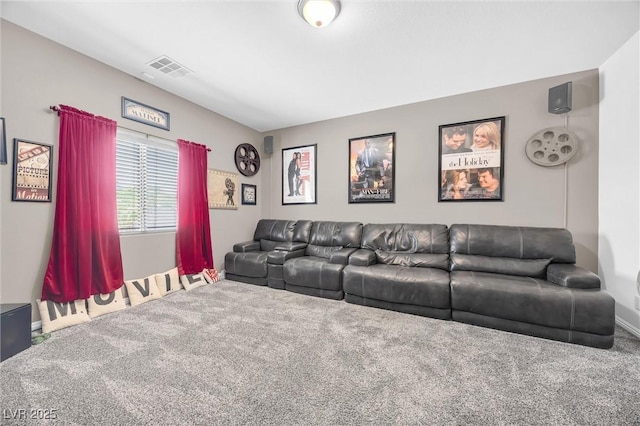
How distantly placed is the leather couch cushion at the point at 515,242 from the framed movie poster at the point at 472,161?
54 cm

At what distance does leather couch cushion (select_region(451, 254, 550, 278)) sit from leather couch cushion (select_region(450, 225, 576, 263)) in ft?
0.19

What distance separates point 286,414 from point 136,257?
9.32 ft

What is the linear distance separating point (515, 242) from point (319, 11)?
10.4 ft

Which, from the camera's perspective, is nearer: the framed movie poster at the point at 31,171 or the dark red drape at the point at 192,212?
the framed movie poster at the point at 31,171

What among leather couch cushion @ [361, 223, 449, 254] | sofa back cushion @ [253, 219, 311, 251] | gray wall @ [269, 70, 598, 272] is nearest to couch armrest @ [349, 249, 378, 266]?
leather couch cushion @ [361, 223, 449, 254]

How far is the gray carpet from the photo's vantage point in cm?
138

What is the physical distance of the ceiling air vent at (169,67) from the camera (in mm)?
2721

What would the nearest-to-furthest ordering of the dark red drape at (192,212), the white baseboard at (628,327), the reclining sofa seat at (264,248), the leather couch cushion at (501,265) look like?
the white baseboard at (628,327), the leather couch cushion at (501,265), the dark red drape at (192,212), the reclining sofa seat at (264,248)

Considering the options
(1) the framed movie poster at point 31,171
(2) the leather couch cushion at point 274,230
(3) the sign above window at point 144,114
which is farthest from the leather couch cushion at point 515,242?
(1) the framed movie poster at point 31,171

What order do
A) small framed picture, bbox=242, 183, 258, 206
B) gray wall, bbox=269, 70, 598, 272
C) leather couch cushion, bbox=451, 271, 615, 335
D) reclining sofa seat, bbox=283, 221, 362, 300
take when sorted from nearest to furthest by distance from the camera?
1. leather couch cushion, bbox=451, 271, 615, 335
2. gray wall, bbox=269, 70, 598, 272
3. reclining sofa seat, bbox=283, 221, 362, 300
4. small framed picture, bbox=242, 183, 258, 206

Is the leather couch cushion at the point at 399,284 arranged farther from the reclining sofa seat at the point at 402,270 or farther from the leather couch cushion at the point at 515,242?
the leather couch cushion at the point at 515,242

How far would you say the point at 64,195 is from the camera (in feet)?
8.02

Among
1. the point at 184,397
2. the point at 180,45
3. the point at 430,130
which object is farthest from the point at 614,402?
the point at 180,45

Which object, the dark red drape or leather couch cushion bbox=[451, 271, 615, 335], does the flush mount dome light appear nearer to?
the dark red drape
